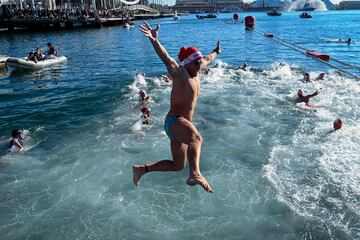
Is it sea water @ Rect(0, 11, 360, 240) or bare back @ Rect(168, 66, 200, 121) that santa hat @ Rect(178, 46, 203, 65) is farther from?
sea water @ Rect(0, 11, 360, 240)

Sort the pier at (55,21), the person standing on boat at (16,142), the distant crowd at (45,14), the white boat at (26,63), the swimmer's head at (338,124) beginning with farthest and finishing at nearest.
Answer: the distant crowd at (45,14) < the pier at (55,21) < the white boat at (26,63) < the swimmer's head at (338,124) < the person standing on boat at (16,142)

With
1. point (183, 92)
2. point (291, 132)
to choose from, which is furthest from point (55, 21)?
point (183, 92)

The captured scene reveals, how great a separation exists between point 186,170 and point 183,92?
469cm

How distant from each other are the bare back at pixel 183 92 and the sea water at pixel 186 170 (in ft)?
9.82

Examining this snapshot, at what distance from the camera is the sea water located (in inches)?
313

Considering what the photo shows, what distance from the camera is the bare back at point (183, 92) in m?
5.98

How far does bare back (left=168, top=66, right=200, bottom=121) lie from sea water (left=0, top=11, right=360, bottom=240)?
299 centimetres

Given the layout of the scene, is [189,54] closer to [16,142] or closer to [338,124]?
[16,142]

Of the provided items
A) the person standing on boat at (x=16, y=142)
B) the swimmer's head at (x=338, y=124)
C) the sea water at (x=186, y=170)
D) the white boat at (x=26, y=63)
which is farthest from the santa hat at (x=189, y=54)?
the white boat at (x=26, y=63)

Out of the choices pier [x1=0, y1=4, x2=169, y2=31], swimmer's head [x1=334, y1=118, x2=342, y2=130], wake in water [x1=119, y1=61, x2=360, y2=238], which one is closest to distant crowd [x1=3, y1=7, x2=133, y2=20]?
pier [x1=0, y1=4, x2=169, y2=31]

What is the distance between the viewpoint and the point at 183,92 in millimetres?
5996

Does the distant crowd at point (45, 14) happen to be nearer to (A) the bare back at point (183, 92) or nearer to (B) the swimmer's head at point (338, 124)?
(B) the swimmer's head at point (338, 124)

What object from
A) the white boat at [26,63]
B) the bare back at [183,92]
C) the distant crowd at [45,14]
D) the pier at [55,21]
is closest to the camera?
the bare back at [183,92]

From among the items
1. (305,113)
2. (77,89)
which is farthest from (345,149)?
(77,89)
